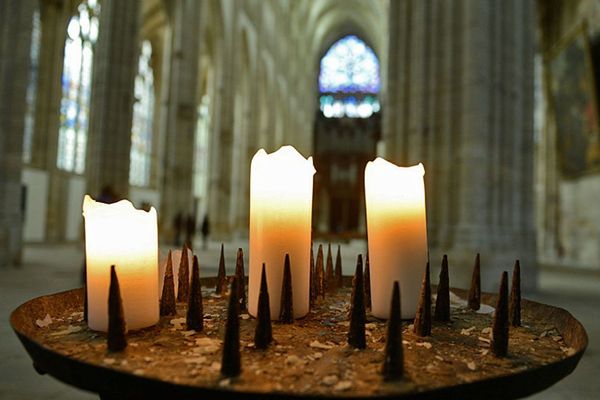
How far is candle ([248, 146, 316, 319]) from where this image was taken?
1034 millimetres

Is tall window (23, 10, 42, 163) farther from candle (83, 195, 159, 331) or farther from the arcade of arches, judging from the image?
candle (83, 195, 159, 331)

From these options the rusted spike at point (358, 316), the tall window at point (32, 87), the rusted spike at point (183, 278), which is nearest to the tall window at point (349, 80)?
the tall window at point (32, 87)

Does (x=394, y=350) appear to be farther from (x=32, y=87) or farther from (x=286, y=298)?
(x=32, y=87)

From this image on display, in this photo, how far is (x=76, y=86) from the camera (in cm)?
1592

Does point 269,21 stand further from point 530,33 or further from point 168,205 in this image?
point 530,33

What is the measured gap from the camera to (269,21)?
2289 cm

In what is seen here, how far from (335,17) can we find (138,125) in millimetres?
18522

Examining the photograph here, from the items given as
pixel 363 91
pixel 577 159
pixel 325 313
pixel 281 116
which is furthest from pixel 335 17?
pixel 325 313

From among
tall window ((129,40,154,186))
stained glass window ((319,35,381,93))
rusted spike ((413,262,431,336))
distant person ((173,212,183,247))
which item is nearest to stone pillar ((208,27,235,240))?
distant person ((173,212,183,247))

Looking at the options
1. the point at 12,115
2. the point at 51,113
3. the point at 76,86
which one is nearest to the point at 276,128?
the point at 76,86

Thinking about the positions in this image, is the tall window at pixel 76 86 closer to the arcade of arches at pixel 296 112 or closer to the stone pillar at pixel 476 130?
the arcade of arches at pixel 296 112

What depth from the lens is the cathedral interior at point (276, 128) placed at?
6078 millimetres

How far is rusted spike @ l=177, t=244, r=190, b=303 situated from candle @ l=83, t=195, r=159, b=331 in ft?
1.06

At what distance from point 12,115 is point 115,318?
7156 millimetres
